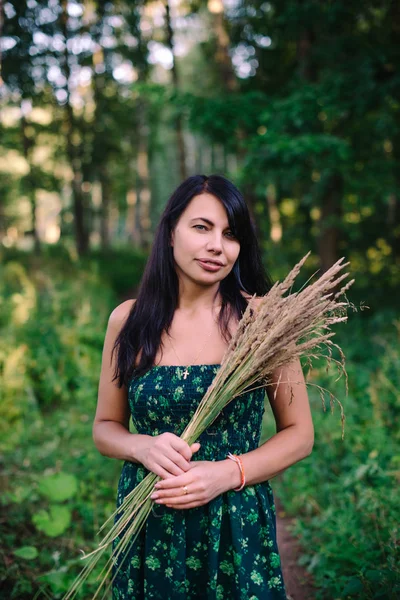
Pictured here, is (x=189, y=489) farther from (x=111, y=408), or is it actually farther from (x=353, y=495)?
(x=353, y=495)

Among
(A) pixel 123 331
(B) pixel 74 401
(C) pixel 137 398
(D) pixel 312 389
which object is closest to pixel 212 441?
(C) pixel 137 398

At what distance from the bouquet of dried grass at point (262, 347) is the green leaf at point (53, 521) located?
4.32 ft

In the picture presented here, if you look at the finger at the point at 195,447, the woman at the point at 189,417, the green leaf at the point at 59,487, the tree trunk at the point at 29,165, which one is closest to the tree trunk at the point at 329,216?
the green leaf at the point at 59,487

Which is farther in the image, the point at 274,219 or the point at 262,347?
the point at 274,219

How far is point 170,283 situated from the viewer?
81.4 inches

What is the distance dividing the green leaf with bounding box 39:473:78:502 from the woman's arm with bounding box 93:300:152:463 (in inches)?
49.1

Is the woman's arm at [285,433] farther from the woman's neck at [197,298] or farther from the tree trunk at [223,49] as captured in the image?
the tree trunk at [223,49]

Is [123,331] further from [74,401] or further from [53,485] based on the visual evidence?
[74,401]

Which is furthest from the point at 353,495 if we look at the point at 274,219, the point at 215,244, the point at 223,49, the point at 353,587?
the point at 274,219

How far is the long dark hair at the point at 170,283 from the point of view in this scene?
1933 mm

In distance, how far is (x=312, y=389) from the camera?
6.13 metres

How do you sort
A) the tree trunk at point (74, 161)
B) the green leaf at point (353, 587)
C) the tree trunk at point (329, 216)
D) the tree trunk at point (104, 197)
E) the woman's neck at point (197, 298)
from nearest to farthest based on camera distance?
1. the woman's neck at point (197, 298)
2. the green leaf at point (353, 587)
3. the tree trunk at point (329, 216)
4. the tree trunk at point (74, 161)
5. the tree trunk at point (104, 197)

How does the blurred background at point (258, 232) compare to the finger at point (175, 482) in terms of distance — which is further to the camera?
the blurred background at point (258, 232)

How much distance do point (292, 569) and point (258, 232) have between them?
2.34 meters
